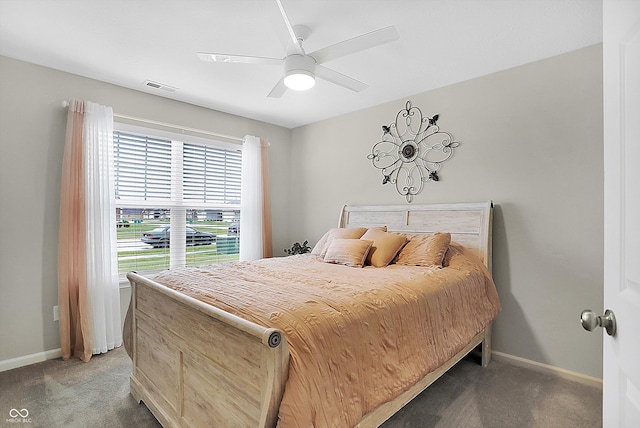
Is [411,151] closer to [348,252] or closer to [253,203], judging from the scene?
[348,252]

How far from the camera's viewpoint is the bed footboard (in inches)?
46.5

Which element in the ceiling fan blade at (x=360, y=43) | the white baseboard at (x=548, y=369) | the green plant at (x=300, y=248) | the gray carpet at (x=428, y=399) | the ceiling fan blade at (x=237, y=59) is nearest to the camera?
the ceiling fan blade at (x=360, y=43)

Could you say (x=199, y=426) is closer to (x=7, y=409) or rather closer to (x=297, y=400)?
(x=297, y=400)

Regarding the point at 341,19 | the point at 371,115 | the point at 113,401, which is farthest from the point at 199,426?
the point at 371,115

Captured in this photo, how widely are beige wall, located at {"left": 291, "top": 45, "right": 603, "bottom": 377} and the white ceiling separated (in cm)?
24

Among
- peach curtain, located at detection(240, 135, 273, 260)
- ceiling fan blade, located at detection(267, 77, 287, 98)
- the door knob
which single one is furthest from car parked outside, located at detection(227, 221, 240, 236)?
the door knob

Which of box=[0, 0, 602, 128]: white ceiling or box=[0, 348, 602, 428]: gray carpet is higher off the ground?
box=[0, 0, 602, 128]: white ceiling

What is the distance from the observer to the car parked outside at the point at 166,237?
354 centimetres

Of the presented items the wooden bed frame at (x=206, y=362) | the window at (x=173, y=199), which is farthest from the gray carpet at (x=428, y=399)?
the window at (x=173, y=199)

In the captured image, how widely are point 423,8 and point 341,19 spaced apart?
51cm

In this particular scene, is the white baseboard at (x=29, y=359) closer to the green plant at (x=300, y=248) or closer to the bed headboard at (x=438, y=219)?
the green plant at (x=300, y=248)

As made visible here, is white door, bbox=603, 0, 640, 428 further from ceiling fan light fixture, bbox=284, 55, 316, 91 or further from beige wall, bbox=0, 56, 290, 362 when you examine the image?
beige wall, bbox=0, 56, 290, 362

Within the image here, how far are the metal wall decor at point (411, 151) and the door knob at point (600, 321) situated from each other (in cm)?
254

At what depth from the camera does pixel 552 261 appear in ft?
8.61
